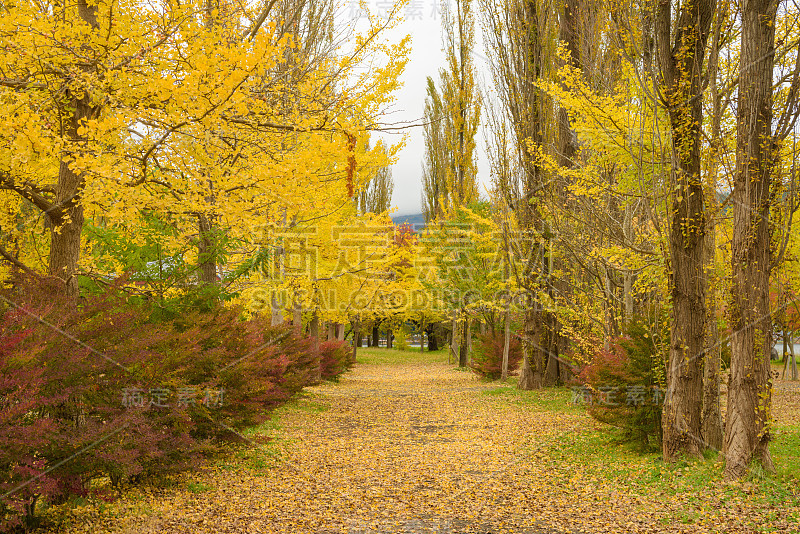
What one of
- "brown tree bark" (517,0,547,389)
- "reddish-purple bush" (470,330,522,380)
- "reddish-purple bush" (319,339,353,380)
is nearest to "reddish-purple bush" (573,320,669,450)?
"brown tree bark" (517,0,547,389)

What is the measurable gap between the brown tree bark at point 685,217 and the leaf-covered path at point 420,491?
2.27 feet

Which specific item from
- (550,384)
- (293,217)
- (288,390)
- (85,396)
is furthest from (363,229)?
(85,396)

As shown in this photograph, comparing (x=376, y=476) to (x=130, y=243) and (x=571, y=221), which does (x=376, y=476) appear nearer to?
(x=130, y=243)

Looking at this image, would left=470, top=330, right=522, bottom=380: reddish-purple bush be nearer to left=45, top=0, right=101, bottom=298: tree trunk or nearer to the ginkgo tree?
the ginkgo tree

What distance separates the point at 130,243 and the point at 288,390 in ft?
17.2

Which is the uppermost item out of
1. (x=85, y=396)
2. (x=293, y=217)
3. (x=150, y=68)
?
(x=150, y=68)

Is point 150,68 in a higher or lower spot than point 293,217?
higher

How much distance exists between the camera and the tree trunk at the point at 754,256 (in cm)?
509

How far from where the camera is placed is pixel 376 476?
6.11 m

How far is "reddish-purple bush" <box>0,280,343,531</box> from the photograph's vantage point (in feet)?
11.3

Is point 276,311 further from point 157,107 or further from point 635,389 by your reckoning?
point 635,389

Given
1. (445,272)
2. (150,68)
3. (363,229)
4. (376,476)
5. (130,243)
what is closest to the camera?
(150,68)

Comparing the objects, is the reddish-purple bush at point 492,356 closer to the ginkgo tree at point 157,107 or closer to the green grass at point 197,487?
the ginkgo tree at point 157,107

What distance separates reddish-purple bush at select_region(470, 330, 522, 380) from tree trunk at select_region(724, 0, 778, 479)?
13066 millimetres
